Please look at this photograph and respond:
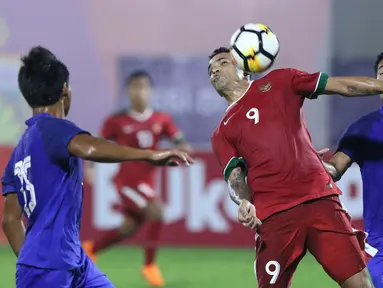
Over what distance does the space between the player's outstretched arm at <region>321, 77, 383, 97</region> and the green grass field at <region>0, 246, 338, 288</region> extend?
389cm

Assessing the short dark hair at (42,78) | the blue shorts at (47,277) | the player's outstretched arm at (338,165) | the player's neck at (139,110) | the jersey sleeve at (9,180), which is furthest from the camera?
the player's neck at (139,110)

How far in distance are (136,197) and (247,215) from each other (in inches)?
201

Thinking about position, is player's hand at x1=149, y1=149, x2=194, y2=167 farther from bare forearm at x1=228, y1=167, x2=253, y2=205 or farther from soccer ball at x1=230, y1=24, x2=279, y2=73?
soccer ball at x1=230, y1=24, x2=279, y2=73

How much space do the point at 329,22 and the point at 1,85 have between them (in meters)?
4.78

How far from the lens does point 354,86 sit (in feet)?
17.5

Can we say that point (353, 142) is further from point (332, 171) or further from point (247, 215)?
point (247, 215)

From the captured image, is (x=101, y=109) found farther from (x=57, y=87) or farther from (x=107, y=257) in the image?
(x=57, y=87)

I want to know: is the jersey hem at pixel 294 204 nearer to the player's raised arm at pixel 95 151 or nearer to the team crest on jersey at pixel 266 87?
the team crest on jersey at pixel 266 87

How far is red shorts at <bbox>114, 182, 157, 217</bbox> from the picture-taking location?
10219 millimetres

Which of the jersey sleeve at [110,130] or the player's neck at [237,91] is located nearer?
the player's neck at [237,91]

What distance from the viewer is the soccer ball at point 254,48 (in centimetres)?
583

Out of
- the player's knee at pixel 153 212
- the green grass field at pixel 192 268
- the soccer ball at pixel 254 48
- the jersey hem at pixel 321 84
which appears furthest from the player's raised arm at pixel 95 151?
the player's knee at pixel 153 212

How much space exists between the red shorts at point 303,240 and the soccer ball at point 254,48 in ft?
3.08

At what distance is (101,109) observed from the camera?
1375 centimetres
